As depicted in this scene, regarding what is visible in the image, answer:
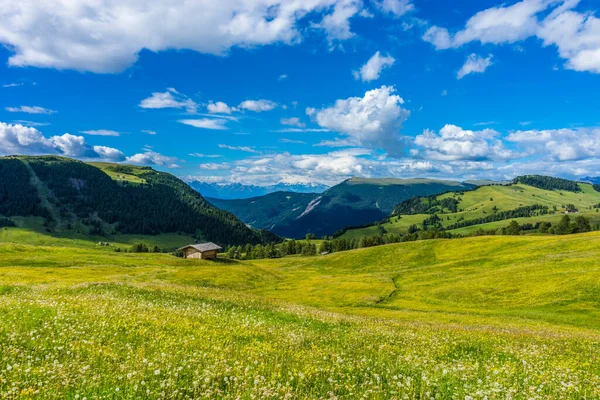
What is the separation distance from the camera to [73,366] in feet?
25.5

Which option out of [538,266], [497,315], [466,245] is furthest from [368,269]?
[497,315]

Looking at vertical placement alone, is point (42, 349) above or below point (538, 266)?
above

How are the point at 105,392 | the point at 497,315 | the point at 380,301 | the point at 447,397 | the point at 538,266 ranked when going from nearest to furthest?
the point at 105,392 < the point at 447,397 < the point at 497,315 < the point at 380,301 < the point at 538,266

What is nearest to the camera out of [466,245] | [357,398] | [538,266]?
[357,398]

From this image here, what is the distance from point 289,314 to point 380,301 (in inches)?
1733

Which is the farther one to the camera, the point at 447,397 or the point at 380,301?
the point at 380,301

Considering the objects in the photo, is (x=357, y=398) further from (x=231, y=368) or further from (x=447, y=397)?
(x=231, y=368)

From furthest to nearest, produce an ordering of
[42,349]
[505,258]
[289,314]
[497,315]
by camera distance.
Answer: [505,258], [497,315], [289,314], [42,349]

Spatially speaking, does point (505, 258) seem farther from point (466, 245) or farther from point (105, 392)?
point (105, 392)

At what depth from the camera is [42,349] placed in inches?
356

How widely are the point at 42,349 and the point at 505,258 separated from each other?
10436cm

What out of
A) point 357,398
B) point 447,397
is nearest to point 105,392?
point 357,398

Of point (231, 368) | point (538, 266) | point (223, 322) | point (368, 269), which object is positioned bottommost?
point (368, 269)

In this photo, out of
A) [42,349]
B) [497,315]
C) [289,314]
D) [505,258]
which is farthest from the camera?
[505,258]
